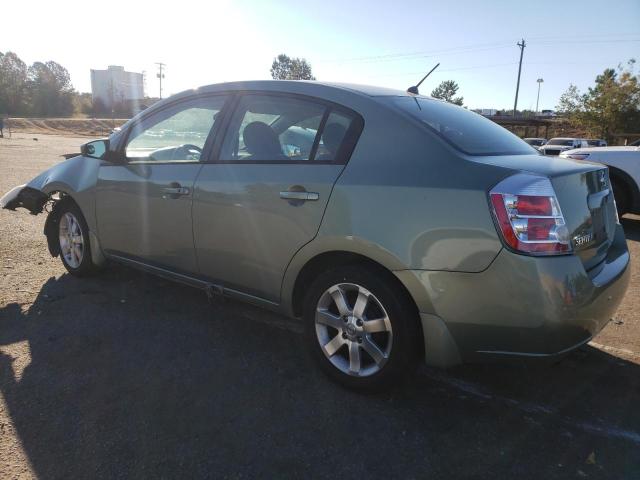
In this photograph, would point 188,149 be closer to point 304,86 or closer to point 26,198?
point 304,86

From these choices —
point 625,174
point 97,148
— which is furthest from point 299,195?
point 625,174

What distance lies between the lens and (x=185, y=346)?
335 cm

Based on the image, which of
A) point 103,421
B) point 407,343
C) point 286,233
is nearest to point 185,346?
point 103,421

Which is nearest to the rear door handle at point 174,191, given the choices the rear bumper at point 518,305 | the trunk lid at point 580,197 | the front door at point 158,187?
the front door at point 158,187

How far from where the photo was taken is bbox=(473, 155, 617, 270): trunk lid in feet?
7.63

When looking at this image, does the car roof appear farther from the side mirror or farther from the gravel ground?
the gravel ground

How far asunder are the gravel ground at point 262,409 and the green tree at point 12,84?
326ft

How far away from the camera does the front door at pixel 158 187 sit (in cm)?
344

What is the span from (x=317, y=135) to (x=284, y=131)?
31 centimetres

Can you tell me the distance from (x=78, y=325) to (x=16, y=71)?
111935mm

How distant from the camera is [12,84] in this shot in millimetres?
89188

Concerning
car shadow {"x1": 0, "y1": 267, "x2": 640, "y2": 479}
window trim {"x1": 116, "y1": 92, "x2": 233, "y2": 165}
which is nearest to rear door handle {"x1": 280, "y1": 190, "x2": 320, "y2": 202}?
window trim {"x1": 116, "y1": 92, "x2": 233, "y2": 165}

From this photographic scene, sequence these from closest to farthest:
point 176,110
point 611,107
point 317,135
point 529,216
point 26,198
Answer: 1. point 529,216
2. point 317,135
3. point 176,110
4. point 26,198
5. point 611,107

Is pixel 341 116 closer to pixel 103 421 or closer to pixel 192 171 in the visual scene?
pixel 192 171
